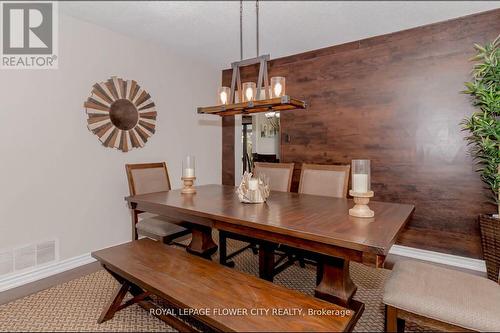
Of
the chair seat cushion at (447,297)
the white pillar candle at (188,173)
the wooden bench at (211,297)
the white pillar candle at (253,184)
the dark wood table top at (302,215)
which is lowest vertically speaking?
the wooden bench at (211,297)

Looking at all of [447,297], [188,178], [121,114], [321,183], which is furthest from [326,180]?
[121,114]

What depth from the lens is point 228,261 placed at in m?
2.80

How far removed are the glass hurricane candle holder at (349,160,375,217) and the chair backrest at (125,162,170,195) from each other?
2132 millimetres

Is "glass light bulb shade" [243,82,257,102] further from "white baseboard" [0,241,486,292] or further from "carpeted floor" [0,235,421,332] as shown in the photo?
"white baseboard" [0,241,486,292]

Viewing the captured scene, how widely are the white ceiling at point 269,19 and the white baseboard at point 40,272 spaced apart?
95.9 inches

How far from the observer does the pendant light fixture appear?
2.12 m

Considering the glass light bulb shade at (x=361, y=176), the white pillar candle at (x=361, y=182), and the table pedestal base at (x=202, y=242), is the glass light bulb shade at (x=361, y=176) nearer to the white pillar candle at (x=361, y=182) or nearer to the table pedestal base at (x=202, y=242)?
the white pillar candle at (x=361, y=182)

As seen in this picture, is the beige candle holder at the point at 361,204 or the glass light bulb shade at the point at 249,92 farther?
the glass light bulb shade at the point at 249,92

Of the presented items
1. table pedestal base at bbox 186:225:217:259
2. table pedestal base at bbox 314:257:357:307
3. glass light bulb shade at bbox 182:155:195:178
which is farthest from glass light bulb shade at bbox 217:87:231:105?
table pedestal base at bbox 314:257:357:307

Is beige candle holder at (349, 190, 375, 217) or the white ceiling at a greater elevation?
the white ceiling

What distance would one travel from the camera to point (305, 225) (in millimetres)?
1561

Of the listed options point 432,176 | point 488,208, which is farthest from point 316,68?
point 488,208

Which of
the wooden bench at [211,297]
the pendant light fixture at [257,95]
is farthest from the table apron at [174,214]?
the pendant light fixture at [257,95]

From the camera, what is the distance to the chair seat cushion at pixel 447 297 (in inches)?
47.9
